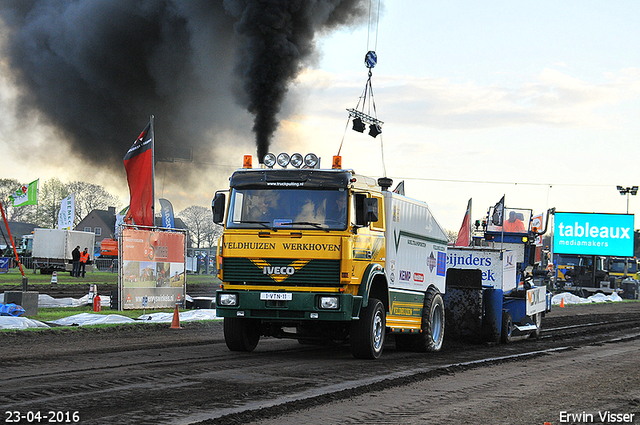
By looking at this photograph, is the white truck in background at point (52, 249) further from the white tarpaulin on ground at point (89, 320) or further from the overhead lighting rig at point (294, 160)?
the overhead lighting rig at point (294, 160)

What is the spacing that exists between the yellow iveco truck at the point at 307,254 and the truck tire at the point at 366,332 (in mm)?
16

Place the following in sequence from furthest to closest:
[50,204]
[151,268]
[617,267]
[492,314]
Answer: [50,204] → [617,267] → [151,268] → [492,314]

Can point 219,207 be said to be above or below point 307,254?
above

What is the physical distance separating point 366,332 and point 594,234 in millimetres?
40870

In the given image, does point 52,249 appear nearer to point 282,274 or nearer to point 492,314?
point 492,314

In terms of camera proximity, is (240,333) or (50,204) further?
(50,204)

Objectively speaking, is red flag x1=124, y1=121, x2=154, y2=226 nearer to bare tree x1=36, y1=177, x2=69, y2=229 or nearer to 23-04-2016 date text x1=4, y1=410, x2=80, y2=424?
23-04-2016 date text x1=4, y1=410, x2=80, y2=424

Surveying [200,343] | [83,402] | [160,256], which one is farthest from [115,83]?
[83,402]

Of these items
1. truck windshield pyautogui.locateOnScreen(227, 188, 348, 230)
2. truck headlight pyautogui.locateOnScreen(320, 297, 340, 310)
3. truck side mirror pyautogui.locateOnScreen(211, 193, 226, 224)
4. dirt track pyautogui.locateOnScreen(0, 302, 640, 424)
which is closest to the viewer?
dirt track pyautogui.locateOnScreen(0, 302, 640, 424)

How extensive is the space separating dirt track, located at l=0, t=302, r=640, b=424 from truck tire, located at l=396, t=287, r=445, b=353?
33 centimetres

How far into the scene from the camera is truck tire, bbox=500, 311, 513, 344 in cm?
1666

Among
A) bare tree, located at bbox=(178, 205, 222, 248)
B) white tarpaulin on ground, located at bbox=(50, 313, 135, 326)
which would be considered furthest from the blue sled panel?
bare tree, located at bbox=(178, 205, 222, 248)

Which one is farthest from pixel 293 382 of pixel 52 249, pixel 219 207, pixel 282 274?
pixel 52 249

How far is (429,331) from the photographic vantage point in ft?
45.4
